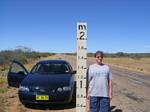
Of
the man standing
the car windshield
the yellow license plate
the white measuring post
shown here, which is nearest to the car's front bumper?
the yellow license plate

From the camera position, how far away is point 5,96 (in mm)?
13328

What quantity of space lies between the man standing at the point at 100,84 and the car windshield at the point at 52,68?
482cm

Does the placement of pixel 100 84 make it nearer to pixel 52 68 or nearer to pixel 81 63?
pixel 81 63

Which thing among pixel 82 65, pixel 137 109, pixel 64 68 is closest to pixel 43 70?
pixel 64 68

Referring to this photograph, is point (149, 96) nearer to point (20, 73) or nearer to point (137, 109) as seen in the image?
point (137, 109)

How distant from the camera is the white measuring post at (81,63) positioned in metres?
7.54

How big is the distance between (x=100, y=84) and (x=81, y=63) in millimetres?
925

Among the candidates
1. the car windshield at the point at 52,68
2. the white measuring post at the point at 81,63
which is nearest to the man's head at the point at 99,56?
the white measuring post at the point at 81,63

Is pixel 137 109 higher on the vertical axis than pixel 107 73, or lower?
lower

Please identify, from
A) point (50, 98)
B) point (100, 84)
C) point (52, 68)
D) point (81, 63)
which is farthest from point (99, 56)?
point (52, 68)

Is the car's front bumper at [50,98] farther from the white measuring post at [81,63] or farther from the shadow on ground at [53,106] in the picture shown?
the white measuring post at [81,63]

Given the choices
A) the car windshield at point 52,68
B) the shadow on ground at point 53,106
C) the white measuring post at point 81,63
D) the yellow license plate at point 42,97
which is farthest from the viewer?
the car windshield at point 52,68

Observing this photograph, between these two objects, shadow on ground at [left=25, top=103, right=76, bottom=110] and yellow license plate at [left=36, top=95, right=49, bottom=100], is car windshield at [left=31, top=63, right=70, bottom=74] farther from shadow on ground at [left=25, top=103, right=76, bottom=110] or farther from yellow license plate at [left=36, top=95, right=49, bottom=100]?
yellow license plate at [left=36, top=95, right=49, bottom=100]

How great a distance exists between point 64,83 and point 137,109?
248cm
